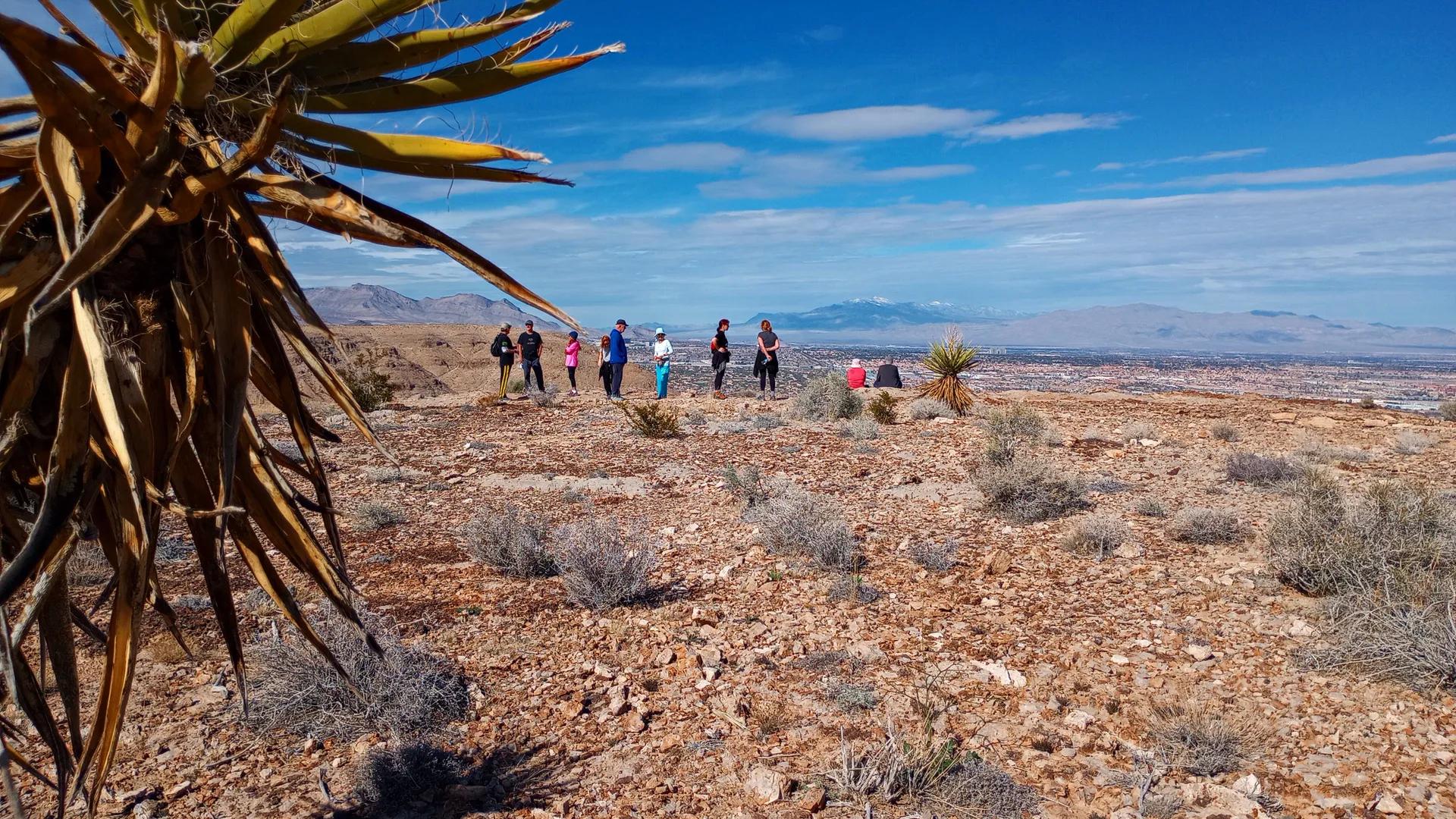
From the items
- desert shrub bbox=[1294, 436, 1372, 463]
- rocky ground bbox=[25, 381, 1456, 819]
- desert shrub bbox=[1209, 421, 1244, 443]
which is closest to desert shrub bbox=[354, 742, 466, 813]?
rocky ground bbox=[25, 381, 1456, 819]

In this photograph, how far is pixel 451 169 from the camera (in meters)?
2.18

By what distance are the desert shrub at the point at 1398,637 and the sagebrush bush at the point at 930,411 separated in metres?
9.30

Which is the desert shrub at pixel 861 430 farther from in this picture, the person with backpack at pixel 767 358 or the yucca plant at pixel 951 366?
→ the person with backpack at pixel 767 358

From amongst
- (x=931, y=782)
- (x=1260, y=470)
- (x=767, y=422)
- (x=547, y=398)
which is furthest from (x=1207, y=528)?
(x=547, y=398)

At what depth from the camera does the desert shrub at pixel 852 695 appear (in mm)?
4262

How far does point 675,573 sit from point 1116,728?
11.0ft

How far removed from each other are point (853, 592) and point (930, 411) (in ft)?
29.5

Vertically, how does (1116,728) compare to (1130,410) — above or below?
below

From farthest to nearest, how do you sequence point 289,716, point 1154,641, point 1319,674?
point 1154,641
point 1319,674
point 289,716

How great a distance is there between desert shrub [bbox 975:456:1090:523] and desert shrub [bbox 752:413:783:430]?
548 centimetres

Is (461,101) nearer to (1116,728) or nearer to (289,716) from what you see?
(289,716)

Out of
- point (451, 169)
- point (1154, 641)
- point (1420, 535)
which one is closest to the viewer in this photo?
point (451, 169)

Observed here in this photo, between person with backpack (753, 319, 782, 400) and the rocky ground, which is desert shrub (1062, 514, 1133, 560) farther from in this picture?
person with backpack (753, 319, 782, 400)

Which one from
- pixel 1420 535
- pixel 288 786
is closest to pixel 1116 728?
pixel 1420 535
